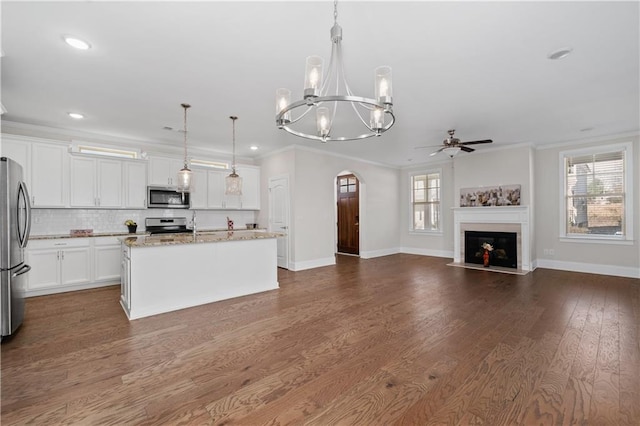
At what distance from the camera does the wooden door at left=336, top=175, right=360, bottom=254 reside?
8.38 m

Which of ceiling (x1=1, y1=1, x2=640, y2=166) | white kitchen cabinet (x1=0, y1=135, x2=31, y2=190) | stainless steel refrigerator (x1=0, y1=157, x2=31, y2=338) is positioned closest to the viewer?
ceiling (x1=1, y1=1, x2=640, y2=166)

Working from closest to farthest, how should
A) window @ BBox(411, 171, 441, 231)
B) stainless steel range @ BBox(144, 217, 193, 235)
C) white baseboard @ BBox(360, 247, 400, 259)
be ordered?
stainless steel range @ BBox(144, 217, 193, 235) < white baseboard @ BBox(360, 247, 400, 259) < window @ BBox(411, 171, 441, 231)

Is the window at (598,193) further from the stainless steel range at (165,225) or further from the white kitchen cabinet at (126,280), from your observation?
the stainless steel range at (165,225)

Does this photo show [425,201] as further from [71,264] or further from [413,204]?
[71,264]

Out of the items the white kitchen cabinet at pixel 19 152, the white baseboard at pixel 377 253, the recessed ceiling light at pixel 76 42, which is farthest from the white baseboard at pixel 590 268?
the white kitchen cabinet at pixel 19 152

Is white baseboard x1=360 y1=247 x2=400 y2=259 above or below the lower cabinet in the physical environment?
below

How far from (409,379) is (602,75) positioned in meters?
3.74

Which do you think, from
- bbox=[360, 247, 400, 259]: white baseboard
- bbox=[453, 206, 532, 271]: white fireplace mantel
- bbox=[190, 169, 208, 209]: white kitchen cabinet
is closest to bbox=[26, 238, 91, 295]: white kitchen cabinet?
bbox=[190, 169, 208, 209]: white kitchen cabinet

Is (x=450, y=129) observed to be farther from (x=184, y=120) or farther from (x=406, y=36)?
(x=184, y=120)

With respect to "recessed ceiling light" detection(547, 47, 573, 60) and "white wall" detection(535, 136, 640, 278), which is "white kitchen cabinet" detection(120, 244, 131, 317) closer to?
"recessed ceiling light" detection(547, 47, 573, 60)

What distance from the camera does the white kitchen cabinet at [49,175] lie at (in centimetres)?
446

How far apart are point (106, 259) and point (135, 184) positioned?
4.67 feet

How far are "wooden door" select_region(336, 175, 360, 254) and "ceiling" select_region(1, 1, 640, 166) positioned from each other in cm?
390

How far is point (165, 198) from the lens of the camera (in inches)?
223
